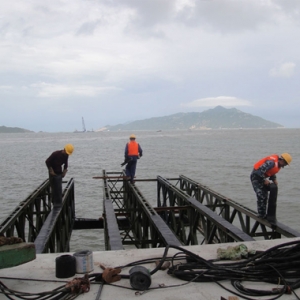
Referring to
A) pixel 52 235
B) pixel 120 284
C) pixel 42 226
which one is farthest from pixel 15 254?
pixel 42 226

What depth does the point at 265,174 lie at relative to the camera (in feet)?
26.7

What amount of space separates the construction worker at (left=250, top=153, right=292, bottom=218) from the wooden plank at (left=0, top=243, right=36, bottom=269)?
5.67 m

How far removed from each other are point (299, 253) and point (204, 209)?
494cm

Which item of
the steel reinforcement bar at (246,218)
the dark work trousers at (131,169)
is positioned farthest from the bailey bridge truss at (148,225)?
the dark work trousers at (131,169)

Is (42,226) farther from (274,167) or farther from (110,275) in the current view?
(274,167)

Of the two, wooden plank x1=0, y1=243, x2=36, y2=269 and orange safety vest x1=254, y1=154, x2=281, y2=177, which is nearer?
wooden plank x1=0, y1=243, x2=36, y2=269

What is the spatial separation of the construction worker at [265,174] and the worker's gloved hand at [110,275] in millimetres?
5025

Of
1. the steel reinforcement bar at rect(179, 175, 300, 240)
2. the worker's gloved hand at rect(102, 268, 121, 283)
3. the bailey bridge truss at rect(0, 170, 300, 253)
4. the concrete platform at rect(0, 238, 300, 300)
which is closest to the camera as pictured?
the concrete platform at rect(0, 238, 300, 300)

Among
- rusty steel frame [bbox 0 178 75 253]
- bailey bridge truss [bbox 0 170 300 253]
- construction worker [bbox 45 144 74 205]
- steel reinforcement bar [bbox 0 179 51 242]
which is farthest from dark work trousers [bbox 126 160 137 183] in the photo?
construction worker [bbox 45 144 74 205]

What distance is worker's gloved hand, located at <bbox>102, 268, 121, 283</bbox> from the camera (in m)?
3.74

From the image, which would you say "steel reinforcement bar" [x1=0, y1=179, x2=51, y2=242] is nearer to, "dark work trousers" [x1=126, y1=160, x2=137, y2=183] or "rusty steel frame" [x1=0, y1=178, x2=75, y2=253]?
"rusty steel frame" [x1=0, y1=178, x2=75, y2=253]

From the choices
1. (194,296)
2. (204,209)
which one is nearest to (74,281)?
(194,296)

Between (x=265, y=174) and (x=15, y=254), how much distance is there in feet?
20.1

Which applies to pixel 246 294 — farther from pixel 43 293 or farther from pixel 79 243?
pixel 79 243
